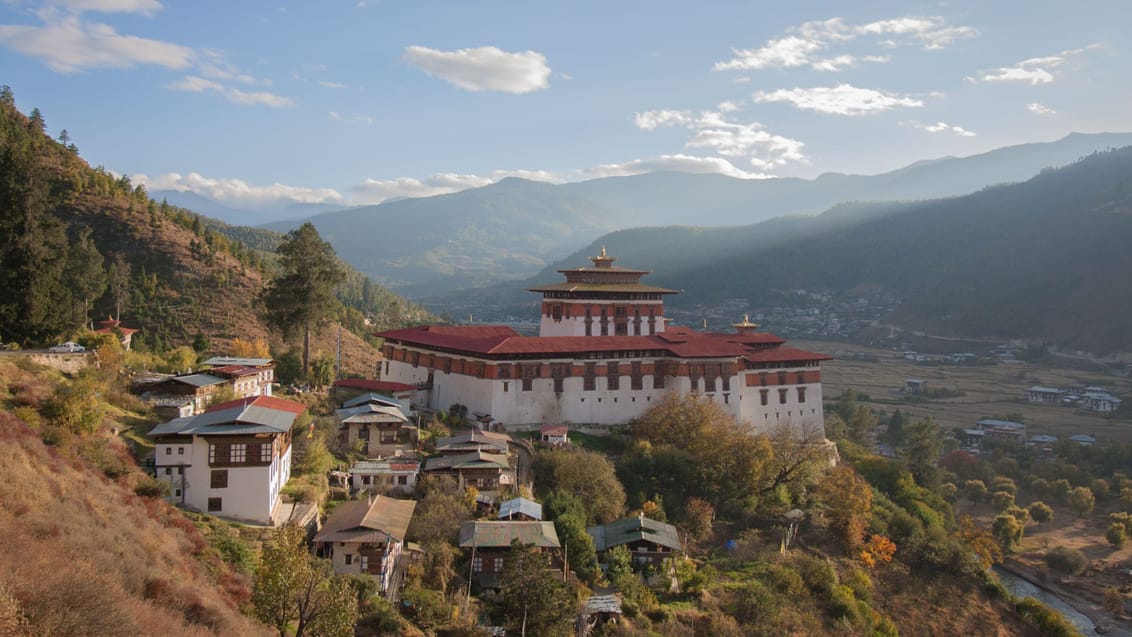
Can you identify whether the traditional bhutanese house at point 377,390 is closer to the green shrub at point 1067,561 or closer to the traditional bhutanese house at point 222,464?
the traditional bhutanese house at point 222,464

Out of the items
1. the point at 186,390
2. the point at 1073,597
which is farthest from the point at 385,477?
the point at 1073,597

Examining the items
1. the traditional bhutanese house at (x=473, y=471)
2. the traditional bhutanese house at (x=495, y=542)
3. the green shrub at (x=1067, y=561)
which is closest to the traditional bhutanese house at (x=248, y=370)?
the traditional bhutanese house at (x=473, y=471)

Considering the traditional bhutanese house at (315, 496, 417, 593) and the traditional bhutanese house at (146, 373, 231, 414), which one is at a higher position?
the traditional bhutanese house at (146, 373, 231, 414)

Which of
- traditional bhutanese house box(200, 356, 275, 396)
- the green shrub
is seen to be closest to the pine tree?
traditional bhutanese house box(200, 356, 275, 396)

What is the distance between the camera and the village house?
3941cm

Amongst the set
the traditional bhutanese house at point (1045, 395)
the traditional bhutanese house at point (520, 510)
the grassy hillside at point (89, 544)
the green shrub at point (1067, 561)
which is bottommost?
the green shrub at point (1067, 561)

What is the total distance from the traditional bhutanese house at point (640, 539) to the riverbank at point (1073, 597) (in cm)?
3390

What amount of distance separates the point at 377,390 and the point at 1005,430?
7794 cm

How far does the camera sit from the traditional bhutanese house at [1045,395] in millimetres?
114375

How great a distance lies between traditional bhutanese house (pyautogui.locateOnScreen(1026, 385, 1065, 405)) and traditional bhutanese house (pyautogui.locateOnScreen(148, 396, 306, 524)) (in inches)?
4577

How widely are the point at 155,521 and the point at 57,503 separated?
3.89m

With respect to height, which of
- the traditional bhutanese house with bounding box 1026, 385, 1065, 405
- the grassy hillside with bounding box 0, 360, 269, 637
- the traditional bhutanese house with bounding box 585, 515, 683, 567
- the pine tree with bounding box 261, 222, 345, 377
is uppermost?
the pine tree with bounding box 261, 222, 345, 377

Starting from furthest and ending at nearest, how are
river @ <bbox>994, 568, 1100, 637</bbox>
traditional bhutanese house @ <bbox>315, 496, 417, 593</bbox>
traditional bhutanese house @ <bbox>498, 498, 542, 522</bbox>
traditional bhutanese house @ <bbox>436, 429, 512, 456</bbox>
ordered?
river @ <bbox>994, 568, 1100, 637</bbox> < traditional bhutanese house @ <bbox>436, 429, 512, 456</bbox> < traditional bhutanese house @ <bbox>498, 498, 542, 522</bbox> < traditional bhutanese house @ <bbox>315, 496, 417, 593</bbox>

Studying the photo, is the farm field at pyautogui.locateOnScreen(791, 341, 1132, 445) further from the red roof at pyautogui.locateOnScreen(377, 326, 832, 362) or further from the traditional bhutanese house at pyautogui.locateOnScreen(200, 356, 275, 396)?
the traditional bhutanese house at pyautogui.locateOnScreen(200, 356, 275, 396)
